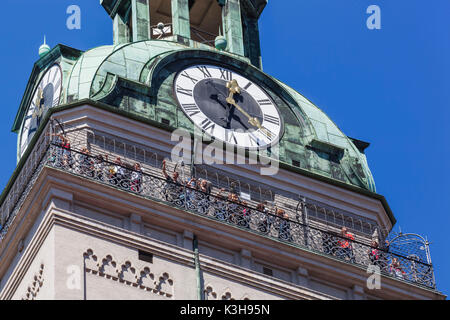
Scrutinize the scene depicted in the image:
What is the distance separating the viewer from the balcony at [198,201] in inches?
1435

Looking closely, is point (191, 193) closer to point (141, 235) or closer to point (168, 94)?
point (141, 235)

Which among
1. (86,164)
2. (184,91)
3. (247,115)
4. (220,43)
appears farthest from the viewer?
(220,43)

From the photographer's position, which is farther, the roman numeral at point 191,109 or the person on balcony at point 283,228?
the roman numeral at point 191,109

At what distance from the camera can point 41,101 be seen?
41.0 meters

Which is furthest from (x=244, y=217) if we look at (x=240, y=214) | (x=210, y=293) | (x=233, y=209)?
(x=210, y=293)

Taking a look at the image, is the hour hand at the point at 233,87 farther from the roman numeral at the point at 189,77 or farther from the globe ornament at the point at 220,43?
the globe ornament at the point at 220,43

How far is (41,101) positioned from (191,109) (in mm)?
3698

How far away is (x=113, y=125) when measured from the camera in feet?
126

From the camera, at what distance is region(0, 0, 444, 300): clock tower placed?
35375 mm

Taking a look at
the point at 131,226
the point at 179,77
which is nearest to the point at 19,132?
the point at 179,77

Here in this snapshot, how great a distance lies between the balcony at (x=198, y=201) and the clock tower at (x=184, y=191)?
4 cm

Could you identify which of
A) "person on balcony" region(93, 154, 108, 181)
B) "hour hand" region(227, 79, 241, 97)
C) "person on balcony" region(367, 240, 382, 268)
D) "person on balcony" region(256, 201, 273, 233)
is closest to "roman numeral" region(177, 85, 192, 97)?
"hour hand" region(227, 79, 241, 97)

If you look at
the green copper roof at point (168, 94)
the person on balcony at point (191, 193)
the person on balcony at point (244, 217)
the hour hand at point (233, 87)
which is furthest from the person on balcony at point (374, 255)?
the hour hand at point (233, 87)
